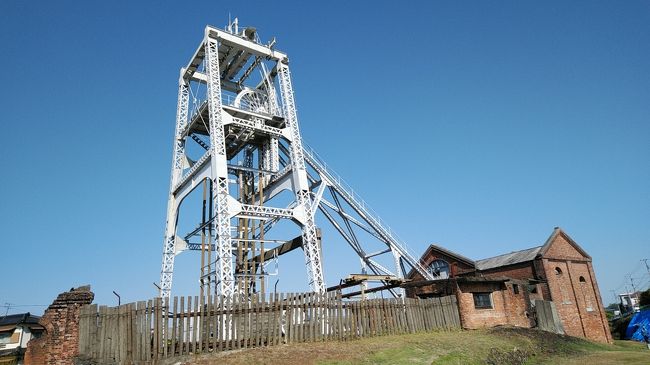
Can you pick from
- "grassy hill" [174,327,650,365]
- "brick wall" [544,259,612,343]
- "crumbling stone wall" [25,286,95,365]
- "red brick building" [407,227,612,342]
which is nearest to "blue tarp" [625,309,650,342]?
"brick wall" [544,259,612,343]

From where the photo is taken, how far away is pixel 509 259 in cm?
3288

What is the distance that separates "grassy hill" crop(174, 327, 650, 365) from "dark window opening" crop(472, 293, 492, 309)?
107 inches

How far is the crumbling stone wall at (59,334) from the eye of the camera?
10.8m

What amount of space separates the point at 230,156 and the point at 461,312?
1627cm

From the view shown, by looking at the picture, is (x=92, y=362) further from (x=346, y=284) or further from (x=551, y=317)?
(x=551, y=317)

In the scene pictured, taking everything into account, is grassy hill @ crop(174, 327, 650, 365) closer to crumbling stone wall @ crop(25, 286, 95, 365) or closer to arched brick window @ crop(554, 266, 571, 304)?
crumbling stone wall @ crop(25, 286, 95, 365)

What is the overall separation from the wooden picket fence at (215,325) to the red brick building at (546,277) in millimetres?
8897

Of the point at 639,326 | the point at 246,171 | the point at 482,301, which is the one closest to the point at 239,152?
the point at 246,171

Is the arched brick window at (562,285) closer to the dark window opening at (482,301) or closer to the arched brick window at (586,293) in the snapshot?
the arched brick window at (586,293)

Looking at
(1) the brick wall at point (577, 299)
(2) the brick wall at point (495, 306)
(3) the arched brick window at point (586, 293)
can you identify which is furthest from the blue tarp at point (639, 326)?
(2) the brick wall at point (495, 306)

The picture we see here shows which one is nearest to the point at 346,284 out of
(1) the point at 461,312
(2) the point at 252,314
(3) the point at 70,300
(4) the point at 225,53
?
(1) the point at 461,312

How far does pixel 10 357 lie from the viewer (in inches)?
893

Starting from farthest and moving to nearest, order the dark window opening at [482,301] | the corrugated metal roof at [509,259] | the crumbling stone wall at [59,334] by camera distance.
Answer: the corrugated metal roof at [509,259]
the dark window opening at [482,301]
the crumbling stone wall at [59,334]

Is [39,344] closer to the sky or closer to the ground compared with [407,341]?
closer to the sky
